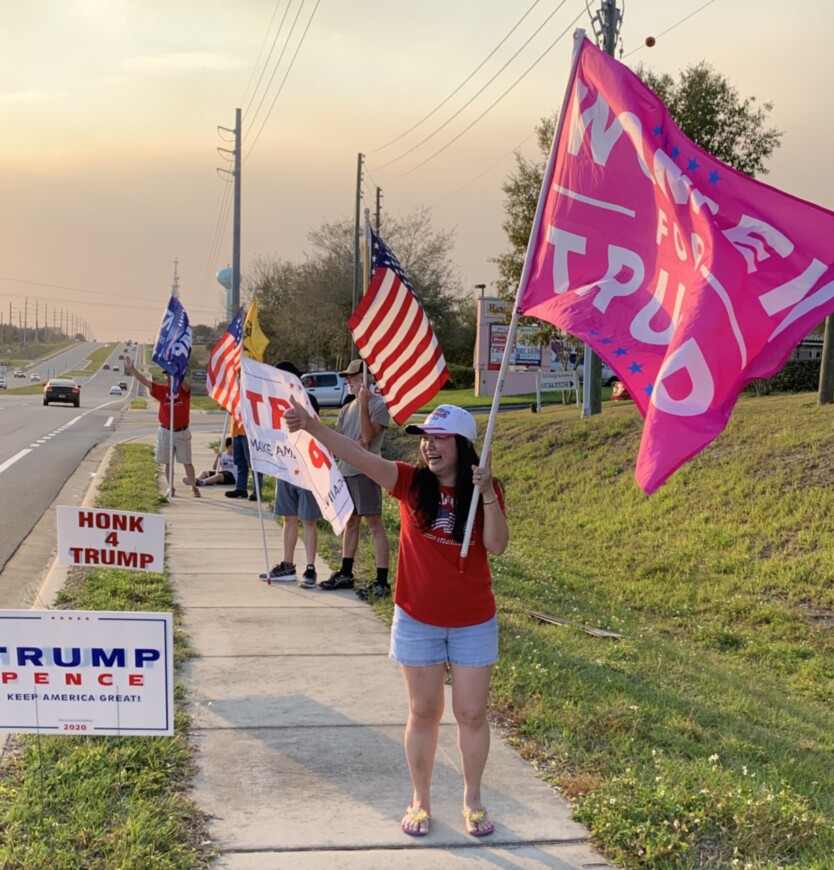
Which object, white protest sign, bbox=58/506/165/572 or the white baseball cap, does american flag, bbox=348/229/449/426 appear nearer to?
white protest sign, bbox=58/506/165/572

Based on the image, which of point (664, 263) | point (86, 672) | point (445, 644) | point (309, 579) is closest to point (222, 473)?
point (309, 579)

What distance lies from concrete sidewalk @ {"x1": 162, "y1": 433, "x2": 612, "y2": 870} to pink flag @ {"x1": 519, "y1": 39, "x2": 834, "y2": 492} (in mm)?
1562

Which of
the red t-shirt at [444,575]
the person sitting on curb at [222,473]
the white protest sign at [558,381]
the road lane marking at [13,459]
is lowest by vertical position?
the road lane marking at [13,459]

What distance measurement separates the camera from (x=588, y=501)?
47.1ft

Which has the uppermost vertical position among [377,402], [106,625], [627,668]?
[377,402]

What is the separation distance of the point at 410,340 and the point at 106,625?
12.0 ft

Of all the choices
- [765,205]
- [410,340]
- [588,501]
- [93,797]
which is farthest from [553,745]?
[588,501]

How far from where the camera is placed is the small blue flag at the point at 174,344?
13.6 metres

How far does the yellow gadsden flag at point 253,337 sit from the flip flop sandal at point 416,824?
818cm

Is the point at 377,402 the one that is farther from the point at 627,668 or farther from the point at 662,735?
the point at 662,735

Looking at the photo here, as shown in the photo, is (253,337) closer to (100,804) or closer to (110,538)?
(110,538)

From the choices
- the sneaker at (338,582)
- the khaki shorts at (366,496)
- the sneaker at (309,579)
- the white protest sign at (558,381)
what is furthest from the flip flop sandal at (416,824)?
the white protest sign at (558,381)

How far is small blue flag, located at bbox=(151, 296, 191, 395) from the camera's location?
1360 centimetres

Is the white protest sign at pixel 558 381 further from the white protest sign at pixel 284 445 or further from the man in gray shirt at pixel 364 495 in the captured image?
the white protest sign at pixel 284 445
